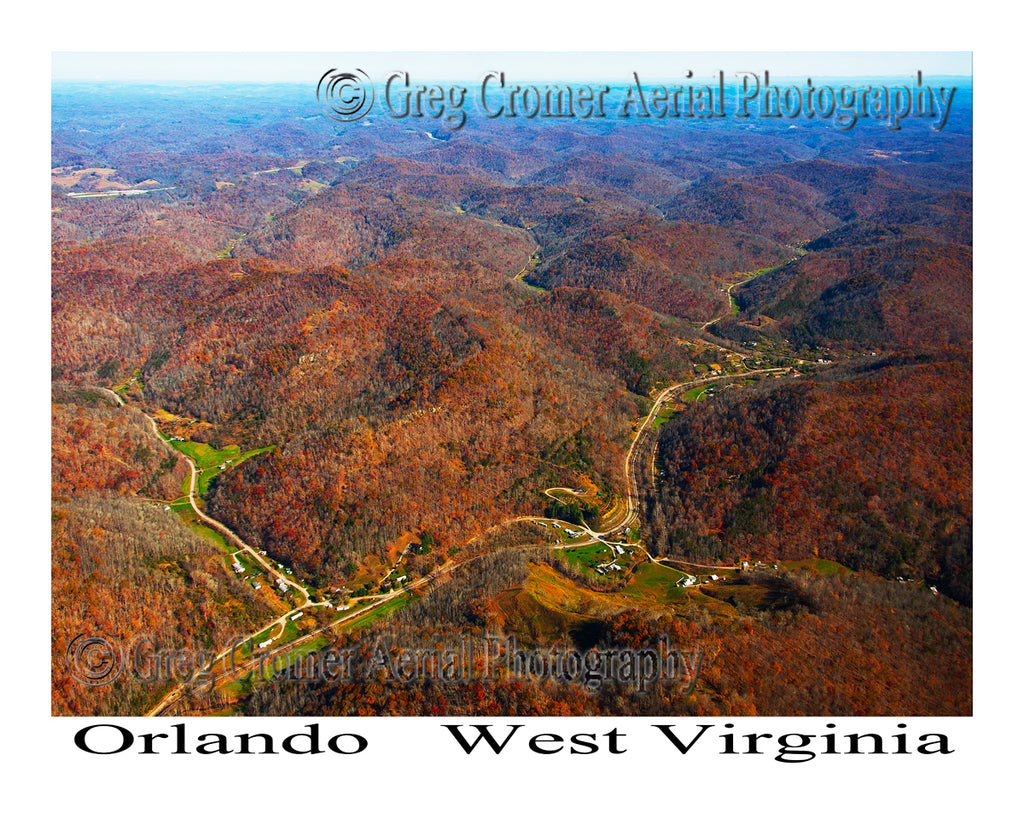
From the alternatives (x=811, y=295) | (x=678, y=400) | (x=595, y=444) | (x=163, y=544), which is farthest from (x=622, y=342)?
(x=163, y=544)

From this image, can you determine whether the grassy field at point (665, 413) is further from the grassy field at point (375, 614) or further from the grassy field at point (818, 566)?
the grassy field at point (375, 614)

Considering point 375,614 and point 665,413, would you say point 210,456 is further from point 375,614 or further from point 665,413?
point 665,413

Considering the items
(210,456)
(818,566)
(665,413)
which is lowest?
(818,566)

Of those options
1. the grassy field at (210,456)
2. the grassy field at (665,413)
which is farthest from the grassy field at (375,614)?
the grassy field at (665,413)

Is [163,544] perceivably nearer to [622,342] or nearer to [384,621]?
[384,621]

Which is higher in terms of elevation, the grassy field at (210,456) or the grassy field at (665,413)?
the grassy field at (665,413)

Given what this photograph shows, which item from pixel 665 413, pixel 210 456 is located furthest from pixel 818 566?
pixel 210 456

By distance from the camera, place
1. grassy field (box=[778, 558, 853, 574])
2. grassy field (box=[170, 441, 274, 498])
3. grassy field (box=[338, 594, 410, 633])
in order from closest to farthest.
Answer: grassy field (box=[338, 594, 410, 633])
grassy field (box=[778, 558, 853, 574])
grassy field (box=[170, 441, 274, 498])

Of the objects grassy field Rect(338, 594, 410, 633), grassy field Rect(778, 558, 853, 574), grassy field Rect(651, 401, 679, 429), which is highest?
grassy field Rect(651, 401, 679, 429)

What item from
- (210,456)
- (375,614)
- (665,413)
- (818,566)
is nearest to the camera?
(375,614)

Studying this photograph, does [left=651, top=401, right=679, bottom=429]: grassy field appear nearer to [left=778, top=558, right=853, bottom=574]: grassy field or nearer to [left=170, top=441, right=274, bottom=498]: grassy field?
[left=778, top=558, right=853, bottom=574]: grassy field

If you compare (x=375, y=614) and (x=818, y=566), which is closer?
(x=375, y=614)

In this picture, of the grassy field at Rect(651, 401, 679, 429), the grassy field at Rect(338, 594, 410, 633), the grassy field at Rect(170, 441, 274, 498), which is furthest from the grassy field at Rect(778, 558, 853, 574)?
the grassy field at Rect(170, 441, 274, 498)
